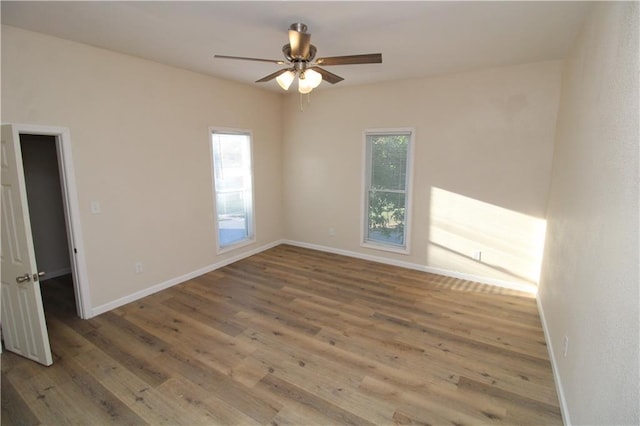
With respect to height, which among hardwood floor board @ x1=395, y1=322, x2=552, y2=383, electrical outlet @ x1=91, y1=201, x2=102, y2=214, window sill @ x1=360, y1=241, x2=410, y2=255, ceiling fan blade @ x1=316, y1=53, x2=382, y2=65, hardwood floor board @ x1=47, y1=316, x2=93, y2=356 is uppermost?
ceiling fan blade @ x1=316, y1=53, x2=382, y2=65

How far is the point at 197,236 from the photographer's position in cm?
438

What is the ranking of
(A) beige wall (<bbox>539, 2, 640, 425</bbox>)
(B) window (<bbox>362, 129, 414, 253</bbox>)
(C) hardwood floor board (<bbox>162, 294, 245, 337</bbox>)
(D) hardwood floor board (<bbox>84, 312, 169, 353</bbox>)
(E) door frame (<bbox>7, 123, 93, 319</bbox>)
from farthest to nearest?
(B) window (<bbox>362, 129, 414, 253</bbox>) < (C) hardwood floor board (<bbox>162, 294, 245, 337</bbox>) < (E) door frame (<bbox>7, 123, 93, 319</bbox>) < (D) hardwood floor board (<bbox>84, 312, 169, 353</bbox>) < (A) beige wall (<bbox>539, 2, 640, 425</bbox>)

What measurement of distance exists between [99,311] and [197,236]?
1.45 m

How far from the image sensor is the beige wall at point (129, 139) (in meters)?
2.77

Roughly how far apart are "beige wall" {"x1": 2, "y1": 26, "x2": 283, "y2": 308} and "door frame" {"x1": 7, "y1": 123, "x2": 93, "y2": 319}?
0.20ft

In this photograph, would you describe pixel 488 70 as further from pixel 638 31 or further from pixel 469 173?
pixel 638 31

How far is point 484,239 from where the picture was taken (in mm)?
4125

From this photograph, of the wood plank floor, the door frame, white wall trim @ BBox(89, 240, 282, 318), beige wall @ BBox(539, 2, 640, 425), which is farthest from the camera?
white wall trim @ BBox(89, 240, 282, 318)

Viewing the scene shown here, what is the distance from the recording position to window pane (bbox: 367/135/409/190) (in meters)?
4.67

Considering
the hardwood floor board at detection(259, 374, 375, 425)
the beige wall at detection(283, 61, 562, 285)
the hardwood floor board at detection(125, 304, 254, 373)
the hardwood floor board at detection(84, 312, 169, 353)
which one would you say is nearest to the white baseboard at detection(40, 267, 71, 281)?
the hardwood floor board at detection(84, 312, 169, 353)

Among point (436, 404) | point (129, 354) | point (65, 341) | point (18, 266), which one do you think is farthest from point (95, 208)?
point (436, 404)

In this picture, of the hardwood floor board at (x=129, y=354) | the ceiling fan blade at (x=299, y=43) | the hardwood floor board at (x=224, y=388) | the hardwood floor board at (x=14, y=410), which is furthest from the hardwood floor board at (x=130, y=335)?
the ceiling fan blade at (x=299, y=43)

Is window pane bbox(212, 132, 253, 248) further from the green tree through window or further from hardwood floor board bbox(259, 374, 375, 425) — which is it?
hardwood floor board bbox(259, 374, 375, 425)

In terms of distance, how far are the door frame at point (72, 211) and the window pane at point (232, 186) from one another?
180 centimetres
